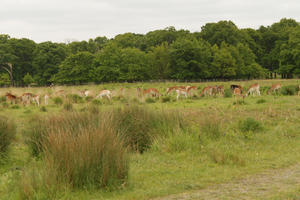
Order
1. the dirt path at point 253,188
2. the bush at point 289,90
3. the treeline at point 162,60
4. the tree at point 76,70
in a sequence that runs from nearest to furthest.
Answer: the dirt path at point 253,188 < the bush at point 289,90 < the treeline at point 162,60 < the tree at point 76,70

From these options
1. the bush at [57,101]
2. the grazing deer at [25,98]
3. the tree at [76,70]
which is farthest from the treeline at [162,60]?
the bush at [57,101]

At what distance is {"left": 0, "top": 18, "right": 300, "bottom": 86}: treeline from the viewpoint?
5875 centimetres

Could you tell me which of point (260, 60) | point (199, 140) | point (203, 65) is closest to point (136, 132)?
point (199, 140)

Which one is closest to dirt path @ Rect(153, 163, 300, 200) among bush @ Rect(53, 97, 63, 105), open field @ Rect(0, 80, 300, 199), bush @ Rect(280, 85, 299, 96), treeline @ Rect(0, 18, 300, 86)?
open field @ Rect(0, 80, 300, 199)

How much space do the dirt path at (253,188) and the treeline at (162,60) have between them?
50.1 m

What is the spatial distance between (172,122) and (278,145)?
361 centimetres

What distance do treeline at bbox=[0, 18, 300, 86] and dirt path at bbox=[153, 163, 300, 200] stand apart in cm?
5014

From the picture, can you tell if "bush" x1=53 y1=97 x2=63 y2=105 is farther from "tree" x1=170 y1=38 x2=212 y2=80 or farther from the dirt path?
"tree" x1=170 y1=38 x2=212 y2=80

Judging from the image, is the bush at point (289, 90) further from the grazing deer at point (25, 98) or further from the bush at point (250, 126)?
the grazing deer at point (25, 98)

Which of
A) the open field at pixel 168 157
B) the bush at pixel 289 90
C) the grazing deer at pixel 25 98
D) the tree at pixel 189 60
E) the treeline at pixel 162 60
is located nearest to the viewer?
the open field at pixel 168 157

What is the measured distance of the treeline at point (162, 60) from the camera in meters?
58.8

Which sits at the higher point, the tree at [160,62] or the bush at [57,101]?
the tree at [160,62]

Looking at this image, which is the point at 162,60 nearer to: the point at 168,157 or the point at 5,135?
the point at 5,135

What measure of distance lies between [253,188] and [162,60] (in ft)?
181
